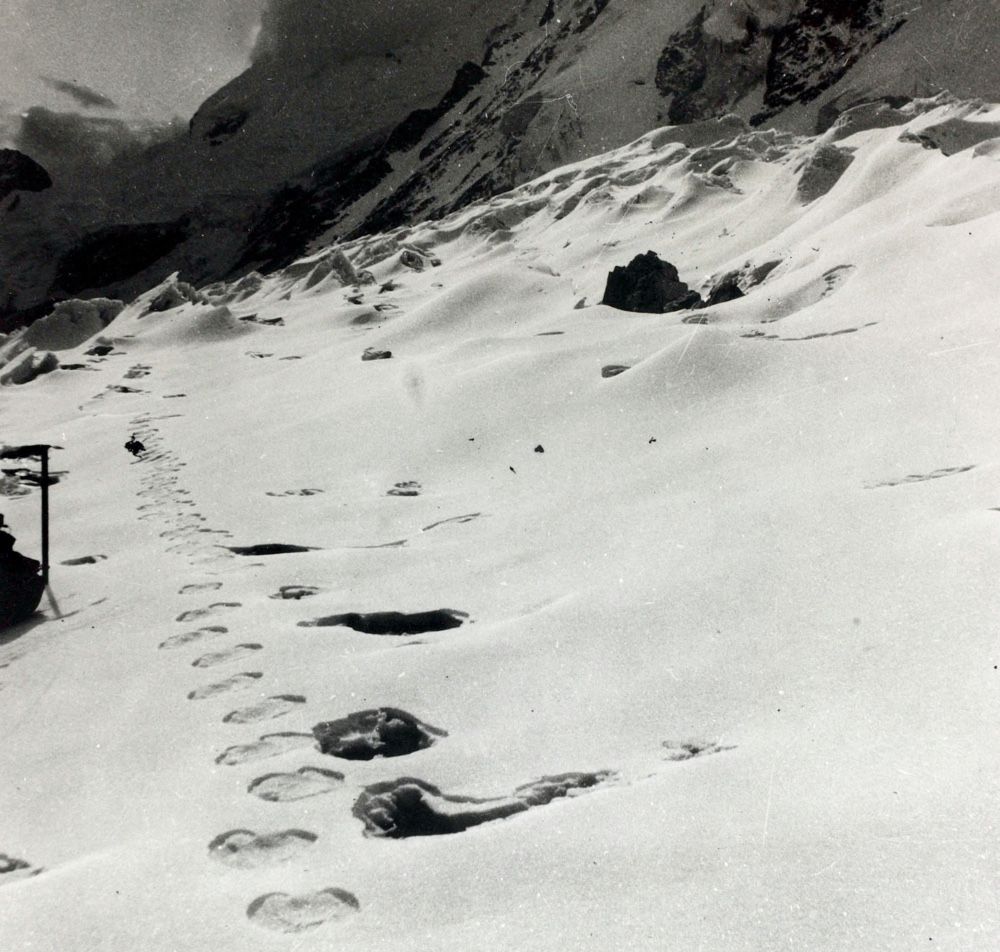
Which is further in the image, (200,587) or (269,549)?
(269,549)

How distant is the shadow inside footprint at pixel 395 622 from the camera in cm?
271

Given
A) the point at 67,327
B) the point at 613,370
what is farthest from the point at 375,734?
the point at 67,327

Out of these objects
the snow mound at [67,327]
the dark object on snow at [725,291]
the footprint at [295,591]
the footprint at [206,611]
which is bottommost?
the footprint at [206,611]

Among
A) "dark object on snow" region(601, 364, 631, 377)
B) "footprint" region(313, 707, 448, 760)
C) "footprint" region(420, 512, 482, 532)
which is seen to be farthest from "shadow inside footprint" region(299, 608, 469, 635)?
"dark object on snow" region(601, 364, 631, 377)

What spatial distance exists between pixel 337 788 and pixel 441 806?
267 millimetres

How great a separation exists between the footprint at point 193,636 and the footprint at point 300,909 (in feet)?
4.74

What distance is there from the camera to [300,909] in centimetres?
140

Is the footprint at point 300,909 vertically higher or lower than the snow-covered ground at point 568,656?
lower

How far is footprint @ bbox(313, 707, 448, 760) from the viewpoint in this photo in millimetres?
1968

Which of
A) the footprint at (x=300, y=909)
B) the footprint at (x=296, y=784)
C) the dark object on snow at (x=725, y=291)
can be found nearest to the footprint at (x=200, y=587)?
the footprint at (x=296, y=784)

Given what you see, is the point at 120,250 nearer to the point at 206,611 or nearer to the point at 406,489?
the point at 406,489

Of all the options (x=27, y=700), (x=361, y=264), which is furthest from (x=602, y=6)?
(x=27, y=700)

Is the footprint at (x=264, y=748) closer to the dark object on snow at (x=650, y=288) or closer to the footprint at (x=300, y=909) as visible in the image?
the footprint at (x=300, y=909)

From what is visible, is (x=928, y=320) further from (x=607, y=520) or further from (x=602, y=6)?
(x=602, y=6)
